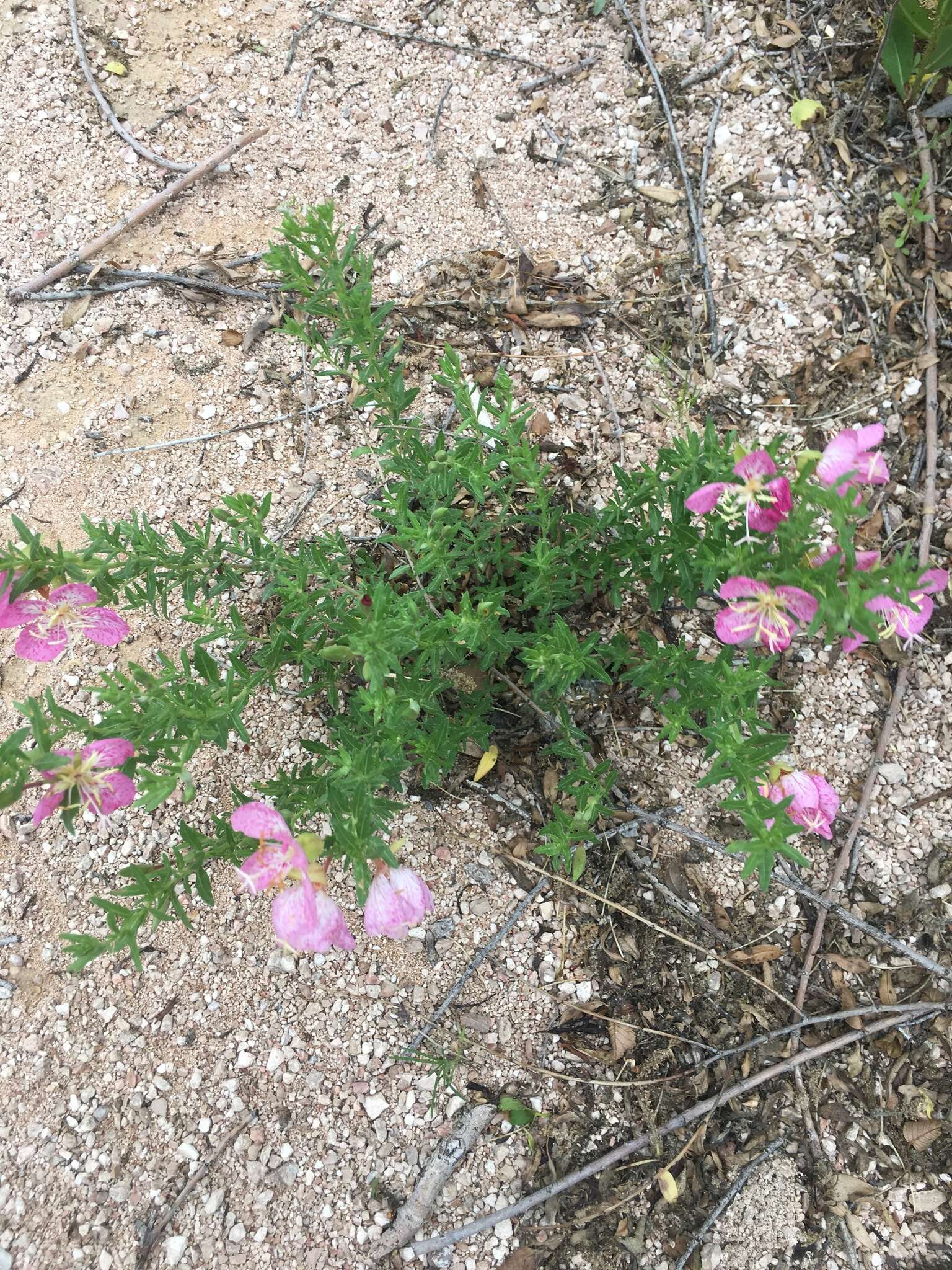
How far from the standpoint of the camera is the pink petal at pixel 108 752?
215cm

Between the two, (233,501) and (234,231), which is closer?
(233,501)

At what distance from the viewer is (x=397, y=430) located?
9.51 feet

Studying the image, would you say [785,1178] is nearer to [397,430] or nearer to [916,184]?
[397,430]

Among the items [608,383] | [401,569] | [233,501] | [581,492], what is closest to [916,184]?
[608,383]

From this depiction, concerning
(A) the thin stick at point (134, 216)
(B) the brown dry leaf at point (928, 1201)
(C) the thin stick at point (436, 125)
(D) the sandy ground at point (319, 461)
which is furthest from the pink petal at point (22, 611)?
(B) the brown dry leaf at point (928, 1201)

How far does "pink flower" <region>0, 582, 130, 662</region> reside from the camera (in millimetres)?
2312

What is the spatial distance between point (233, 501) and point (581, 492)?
1.54m

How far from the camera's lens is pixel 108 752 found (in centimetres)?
217

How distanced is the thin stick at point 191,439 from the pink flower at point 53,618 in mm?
1391

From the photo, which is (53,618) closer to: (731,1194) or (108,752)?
(108,752)

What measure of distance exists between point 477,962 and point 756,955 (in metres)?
1.02

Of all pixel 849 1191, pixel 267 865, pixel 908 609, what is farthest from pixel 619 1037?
pixel 908 609

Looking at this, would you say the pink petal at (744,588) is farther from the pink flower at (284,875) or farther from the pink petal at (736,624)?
the pink flower at (284,875)

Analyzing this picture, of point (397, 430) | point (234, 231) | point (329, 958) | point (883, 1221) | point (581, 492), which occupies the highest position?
point (234, 231)
